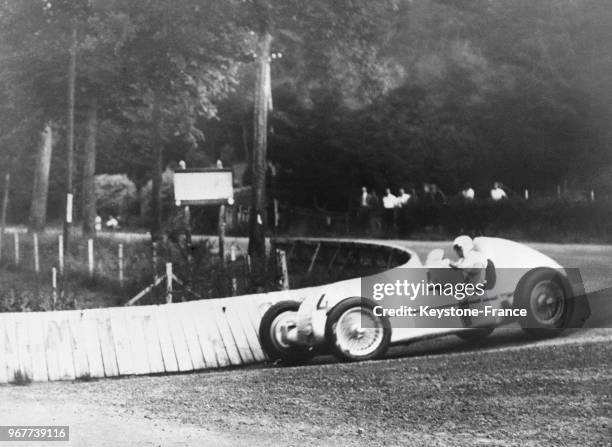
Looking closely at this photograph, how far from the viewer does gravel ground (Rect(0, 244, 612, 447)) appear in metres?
4.81

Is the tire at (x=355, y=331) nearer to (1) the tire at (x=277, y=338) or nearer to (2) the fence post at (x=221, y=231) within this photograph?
(1) the tire at (x=277, y=338)

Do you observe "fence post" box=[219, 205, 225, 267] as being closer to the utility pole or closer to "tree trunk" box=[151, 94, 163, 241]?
"tree trunk" box=[151, 94, 163, 241]

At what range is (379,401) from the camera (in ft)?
17.7

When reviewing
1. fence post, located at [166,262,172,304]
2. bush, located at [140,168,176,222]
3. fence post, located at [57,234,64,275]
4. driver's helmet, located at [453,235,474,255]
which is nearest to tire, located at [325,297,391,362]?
driver's helmet, located at [453,235,474,255]

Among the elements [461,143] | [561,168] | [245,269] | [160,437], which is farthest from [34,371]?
[561,168]

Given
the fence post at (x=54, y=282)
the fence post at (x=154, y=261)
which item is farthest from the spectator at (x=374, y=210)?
the fence post at (x=54, y=282)

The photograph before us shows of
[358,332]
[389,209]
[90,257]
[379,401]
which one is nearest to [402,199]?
[389,209]

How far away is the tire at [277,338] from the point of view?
20.9ft

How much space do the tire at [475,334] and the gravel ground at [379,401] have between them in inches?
2.7

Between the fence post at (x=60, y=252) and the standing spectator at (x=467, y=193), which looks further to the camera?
the fence post at (x=60, y=252)

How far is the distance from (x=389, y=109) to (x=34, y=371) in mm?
3490

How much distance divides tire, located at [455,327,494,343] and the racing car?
1.5 inches

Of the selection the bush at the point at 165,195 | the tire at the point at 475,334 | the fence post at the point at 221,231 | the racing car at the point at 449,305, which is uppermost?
the bush at the point at 165,195

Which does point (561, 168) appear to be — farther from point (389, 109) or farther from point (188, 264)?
point (188, 264)
